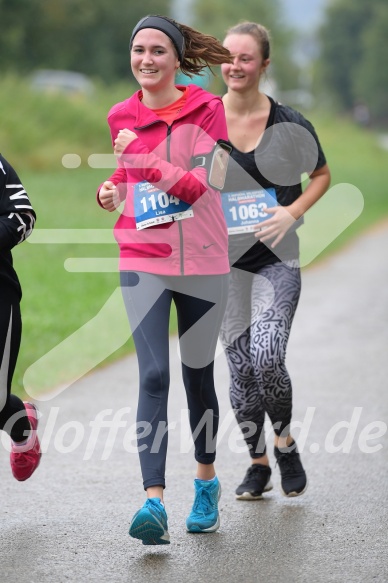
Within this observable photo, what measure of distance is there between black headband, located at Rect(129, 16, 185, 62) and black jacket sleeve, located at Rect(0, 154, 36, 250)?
719mm

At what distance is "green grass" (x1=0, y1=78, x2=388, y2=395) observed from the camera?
1041cm

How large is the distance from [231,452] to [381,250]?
562 inches

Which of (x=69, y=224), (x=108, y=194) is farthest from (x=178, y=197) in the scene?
(x=69, y=224)

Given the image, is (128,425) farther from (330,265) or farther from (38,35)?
(38,35)

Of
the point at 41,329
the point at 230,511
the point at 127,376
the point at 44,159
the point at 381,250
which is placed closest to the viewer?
the point at 230,511

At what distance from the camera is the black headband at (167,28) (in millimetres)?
4902

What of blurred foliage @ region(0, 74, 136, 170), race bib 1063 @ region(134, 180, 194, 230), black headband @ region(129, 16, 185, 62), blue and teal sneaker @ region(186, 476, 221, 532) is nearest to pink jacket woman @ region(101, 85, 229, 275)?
race bib 1063 @ region(134, 180, 194, 230)

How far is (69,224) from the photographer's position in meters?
20.1

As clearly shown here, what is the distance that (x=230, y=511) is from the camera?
18.1 feet

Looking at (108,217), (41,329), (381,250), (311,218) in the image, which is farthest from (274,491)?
(311,218)

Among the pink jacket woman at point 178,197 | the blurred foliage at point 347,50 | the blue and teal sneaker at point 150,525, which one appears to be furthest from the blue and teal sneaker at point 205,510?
the blurred foliage at point 347,50

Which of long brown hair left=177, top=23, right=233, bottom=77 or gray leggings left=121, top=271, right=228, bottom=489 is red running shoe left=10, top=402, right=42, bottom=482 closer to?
gray leggings left=121, top=271, right=228, bottom=489

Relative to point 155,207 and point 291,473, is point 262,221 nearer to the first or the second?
point 155,207

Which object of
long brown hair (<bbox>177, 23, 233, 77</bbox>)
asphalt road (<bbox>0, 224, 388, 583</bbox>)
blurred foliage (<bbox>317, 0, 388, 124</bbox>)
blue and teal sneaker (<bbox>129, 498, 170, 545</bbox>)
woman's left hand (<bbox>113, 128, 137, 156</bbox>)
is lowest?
blurred foliage (<bbox>317, 0, 388, 124</bbox>)
